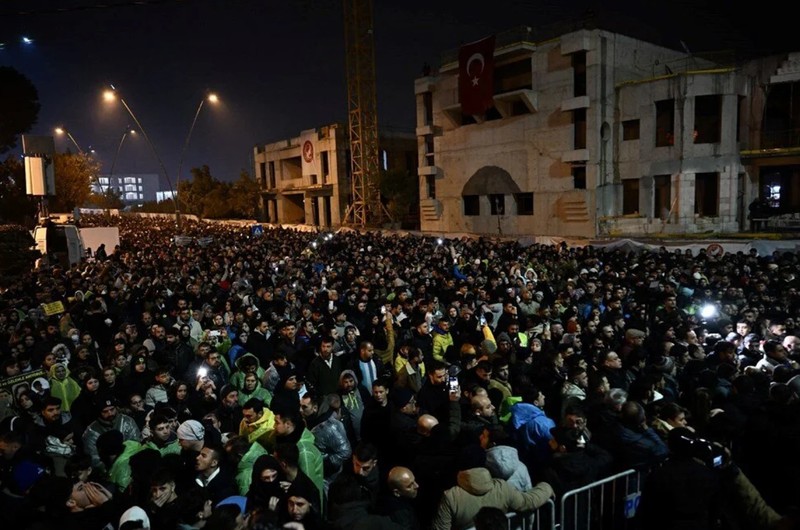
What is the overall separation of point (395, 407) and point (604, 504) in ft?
6.42

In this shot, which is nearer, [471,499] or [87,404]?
[471,499]

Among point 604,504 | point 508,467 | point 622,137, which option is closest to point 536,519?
point 508,467

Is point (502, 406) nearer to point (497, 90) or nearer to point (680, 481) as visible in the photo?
point (680, 481)

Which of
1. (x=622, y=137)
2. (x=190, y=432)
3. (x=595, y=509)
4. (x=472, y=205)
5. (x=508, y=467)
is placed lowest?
(x=595, y=509)

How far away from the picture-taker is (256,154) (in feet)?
189

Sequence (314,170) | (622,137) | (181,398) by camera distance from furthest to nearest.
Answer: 1. (314,170)
2. (622,137)
3. (181,398)

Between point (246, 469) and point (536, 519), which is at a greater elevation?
point (246, 469)

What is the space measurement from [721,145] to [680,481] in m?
26.9

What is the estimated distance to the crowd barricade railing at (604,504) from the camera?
421cm

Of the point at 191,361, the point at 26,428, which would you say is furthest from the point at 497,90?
the point at 26,428

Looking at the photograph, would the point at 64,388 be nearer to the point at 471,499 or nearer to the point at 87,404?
the point at 87,404

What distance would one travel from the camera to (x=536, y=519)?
407 centimetres

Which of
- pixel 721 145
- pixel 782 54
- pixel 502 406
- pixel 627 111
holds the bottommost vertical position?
pixel 502 406

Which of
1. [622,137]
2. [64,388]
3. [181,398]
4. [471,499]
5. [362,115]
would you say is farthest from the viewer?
[362,115]
